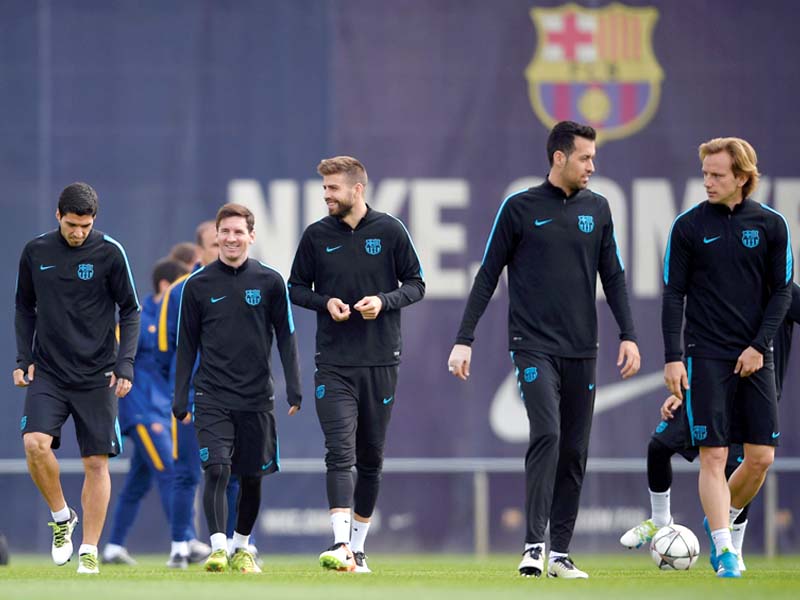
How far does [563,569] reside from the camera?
7.93m

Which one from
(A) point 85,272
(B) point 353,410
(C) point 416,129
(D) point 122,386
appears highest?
(C) point 416,129

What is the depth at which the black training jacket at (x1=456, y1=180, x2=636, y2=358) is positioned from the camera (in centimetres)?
805

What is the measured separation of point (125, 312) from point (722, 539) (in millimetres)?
3213

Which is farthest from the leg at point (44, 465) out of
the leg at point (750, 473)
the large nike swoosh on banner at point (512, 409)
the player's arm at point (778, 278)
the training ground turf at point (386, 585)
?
the large nike swoosh on banner at point (512, 409)

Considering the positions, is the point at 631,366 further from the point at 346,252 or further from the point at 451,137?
the point at 451,137

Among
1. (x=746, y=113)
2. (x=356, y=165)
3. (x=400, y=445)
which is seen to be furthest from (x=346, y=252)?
(x=746, y=113)

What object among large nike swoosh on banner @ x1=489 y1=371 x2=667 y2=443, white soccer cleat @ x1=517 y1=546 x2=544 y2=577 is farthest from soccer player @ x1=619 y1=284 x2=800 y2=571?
large nike swoosh on banner @ x1=489 y1=371 x2=667 y2=443

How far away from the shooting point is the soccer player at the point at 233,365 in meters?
8.73

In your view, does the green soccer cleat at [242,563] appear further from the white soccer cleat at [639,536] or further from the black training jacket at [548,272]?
the white soccer cleat at [639,536]

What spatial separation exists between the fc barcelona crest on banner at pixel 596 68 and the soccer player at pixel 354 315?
466cm

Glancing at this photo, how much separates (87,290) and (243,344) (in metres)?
0.87

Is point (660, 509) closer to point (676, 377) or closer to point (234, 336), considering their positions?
point (676, 377)

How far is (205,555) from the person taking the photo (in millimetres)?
11016

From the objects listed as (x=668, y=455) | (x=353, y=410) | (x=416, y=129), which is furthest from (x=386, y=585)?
(x=416, y=129)
